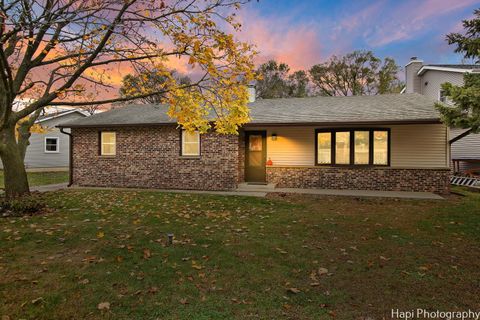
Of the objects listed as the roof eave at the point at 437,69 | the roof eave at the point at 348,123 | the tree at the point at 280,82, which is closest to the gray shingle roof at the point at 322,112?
the roof eave at the point at 348,123

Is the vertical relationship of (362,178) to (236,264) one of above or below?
above

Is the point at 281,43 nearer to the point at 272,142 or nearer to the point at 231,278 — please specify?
the point at 272,142

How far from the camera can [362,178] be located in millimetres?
11375

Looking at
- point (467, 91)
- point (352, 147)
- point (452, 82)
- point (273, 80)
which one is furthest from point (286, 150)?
point (273, 80)

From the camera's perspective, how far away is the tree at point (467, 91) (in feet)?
18.5

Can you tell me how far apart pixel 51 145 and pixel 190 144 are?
1729 cm

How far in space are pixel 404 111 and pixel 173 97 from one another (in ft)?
28.7

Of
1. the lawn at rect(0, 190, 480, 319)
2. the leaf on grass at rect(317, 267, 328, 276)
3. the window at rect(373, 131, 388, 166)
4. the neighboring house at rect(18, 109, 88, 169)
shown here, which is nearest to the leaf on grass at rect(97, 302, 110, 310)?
the lawn at rect(0, 190, 480, 319)

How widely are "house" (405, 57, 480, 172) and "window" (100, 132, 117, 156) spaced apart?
15.6m

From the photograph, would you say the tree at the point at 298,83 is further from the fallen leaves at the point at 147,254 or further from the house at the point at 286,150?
the fallen leaves at the point at 147,254

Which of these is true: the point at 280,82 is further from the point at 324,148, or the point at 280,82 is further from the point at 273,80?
the point at 324,148

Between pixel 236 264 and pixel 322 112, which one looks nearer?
pixel 236 264

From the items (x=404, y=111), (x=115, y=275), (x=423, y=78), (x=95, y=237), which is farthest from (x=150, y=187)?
(x=423, y=78)

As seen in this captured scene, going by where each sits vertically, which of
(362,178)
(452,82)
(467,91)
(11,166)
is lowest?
(362,178)
